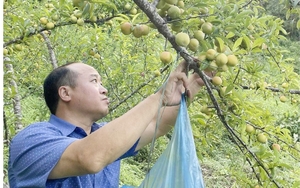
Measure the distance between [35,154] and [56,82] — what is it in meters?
0.47

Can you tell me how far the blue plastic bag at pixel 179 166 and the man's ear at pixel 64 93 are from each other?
44cm

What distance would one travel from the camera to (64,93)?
1559mm

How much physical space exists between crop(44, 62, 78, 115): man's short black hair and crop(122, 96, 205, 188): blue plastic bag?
46 cm

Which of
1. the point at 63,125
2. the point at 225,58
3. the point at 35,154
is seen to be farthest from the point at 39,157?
the point at 225,58

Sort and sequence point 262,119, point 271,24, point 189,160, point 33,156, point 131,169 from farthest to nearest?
point 131,169, point 271,24, point 262,119, point 189,160, point 33,156

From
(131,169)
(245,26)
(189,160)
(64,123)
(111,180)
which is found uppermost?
(245,26)

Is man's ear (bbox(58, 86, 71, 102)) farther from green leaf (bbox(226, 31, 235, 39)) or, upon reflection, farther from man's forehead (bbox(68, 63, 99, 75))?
green leaf (bbox(226, 31, 235, 39))

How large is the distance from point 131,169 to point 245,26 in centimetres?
377

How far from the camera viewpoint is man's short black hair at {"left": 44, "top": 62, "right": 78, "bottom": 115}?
5.18 feet

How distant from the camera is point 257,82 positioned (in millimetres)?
1895

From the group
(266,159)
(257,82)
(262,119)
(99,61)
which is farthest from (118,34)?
(266,159)

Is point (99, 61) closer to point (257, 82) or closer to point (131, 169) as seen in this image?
point (257, 82)

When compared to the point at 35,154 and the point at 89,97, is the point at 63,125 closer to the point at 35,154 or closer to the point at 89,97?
the point at 89,97

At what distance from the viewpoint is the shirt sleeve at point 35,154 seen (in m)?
1.17
